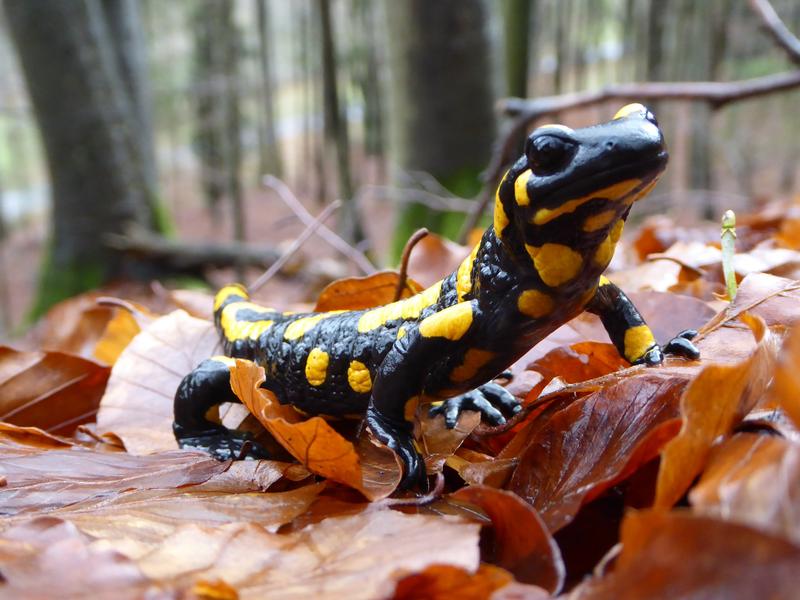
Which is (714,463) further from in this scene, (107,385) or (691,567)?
(107,385)

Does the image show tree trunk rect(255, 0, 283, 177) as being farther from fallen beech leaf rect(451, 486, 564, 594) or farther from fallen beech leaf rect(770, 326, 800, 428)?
fallen beech leaf rect(770, 326, 800, 428)

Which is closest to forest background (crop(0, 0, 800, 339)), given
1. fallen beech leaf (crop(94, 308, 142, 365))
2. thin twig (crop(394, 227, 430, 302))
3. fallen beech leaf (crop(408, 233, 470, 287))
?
fallen beech leaf (crop(408, 233, 470, 287))

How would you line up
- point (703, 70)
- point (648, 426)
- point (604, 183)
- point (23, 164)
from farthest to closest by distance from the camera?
1. point (23, 164)
2. point (703, 70)
3. point (604, 183)
4. point (648, 426)

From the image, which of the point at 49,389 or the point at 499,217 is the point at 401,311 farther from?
the point at 49,389

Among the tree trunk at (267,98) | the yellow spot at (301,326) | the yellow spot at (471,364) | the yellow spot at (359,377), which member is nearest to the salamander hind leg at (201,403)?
the yellow spot at (301,326)

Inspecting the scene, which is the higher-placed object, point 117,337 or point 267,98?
point 267,98

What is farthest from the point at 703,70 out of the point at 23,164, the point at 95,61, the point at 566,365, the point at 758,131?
the point at 23,164

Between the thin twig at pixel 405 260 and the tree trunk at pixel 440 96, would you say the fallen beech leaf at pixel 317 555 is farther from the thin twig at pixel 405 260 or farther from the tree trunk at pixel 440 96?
the tree trunk at pixel 440 96

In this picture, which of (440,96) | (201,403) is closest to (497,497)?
(201,403)
